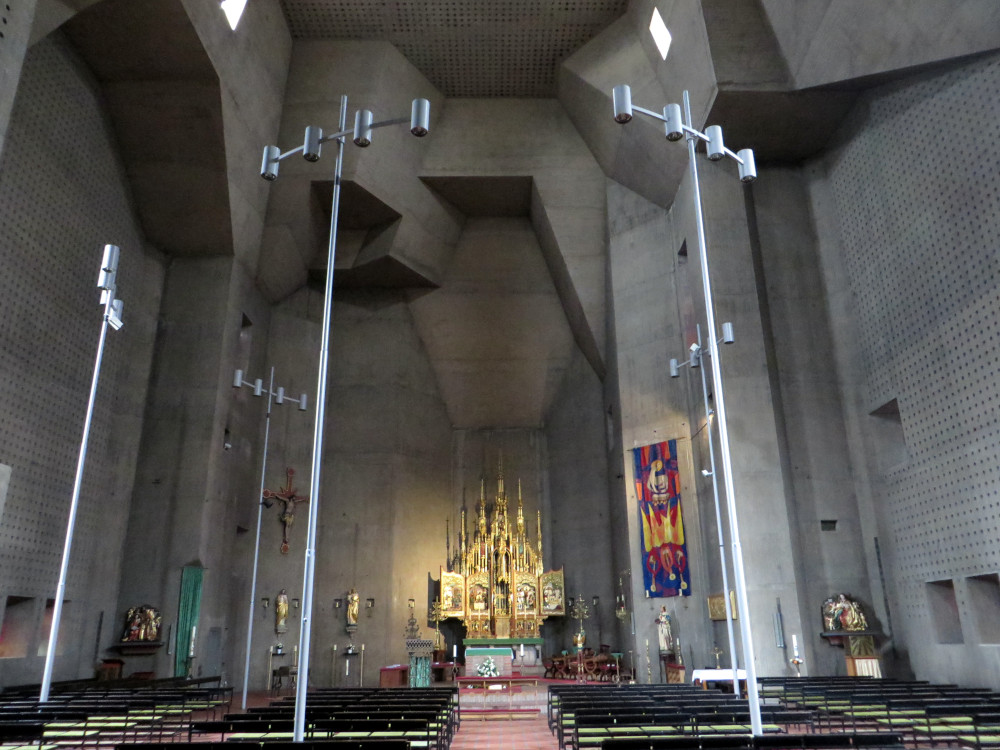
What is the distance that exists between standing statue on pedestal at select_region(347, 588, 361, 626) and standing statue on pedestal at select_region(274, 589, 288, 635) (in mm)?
1841

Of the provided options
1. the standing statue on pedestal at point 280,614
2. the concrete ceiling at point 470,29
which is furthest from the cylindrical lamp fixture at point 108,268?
the standing statue on pedestal at point 280,614

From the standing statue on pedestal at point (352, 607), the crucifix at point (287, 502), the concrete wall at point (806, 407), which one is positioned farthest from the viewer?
the crucifix at point (287, 502)

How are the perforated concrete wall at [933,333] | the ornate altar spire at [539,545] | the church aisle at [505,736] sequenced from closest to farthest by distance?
the church aisle at [505,736] → the perforated concrete wall at [933,333] → the ornate altar spire at [539,545]

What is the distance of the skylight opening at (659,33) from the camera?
57.1 ft

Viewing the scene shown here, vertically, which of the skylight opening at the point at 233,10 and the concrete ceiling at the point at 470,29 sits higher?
the concrete ceiling at the point at 470,29

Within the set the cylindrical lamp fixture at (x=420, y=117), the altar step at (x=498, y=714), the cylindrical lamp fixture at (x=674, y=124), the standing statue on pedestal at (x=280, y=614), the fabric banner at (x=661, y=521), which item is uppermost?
the cylindrical lamp fixture at (x=674, y=124)

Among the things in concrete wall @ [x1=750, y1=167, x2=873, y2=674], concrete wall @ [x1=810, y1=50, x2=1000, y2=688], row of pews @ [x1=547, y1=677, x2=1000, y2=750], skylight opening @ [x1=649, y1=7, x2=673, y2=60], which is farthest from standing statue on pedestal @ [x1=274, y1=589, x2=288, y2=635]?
skylight opening @ [x1=649, y1=7, x2=673, y2=60]

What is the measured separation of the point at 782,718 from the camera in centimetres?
711

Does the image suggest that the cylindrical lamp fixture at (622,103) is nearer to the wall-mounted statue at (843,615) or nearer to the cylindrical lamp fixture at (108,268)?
the cylindrical lamp fixture at (108,268)

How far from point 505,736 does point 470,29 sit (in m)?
17.7

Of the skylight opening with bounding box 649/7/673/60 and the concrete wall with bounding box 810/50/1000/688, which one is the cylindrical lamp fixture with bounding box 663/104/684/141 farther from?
the skylight opening with bounding box 649/7/673/60

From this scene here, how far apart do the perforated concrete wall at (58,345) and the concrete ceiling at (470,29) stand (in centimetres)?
709

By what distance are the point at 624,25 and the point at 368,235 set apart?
9.80 metres

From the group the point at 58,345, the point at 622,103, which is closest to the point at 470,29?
the point at 58,345
